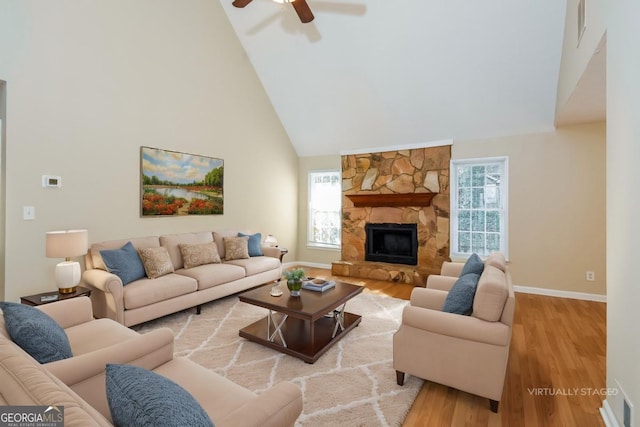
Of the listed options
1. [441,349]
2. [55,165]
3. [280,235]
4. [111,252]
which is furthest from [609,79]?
[280,235]

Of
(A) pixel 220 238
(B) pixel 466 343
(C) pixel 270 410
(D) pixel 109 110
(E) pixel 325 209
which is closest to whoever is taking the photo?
(C) pixel 270 410

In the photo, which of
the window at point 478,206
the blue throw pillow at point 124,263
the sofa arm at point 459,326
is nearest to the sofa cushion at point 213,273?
the blue throw pillow at point 124,263

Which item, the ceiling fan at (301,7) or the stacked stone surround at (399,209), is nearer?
the ceiling fan at (301,7)

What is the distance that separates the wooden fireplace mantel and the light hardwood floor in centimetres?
237

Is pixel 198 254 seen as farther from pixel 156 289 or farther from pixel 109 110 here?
pixel 109 110

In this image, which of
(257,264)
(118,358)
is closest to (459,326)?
(118,358)

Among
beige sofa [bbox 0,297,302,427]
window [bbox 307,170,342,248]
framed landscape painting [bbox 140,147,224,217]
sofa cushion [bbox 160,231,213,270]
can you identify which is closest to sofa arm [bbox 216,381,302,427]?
beige sofa [bbox 0,297,302,427]

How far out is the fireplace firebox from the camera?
5.62m

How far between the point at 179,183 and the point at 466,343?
167 inches

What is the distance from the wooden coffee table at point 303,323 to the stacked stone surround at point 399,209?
2.29 metres

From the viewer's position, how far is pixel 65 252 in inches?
116

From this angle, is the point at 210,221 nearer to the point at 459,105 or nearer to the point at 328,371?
the point at 328,371

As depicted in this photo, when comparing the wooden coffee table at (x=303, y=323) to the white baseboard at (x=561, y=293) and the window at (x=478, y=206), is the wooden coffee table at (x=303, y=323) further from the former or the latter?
the white baseboard at (x=561, y=293)

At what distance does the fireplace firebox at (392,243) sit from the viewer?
18.4ft
